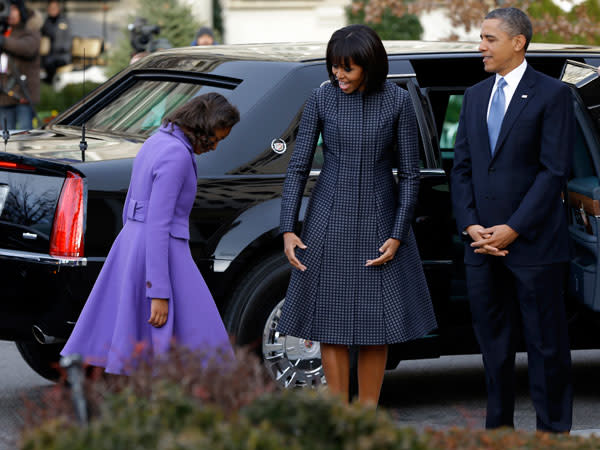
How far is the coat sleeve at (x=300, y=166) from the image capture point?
16.4ft

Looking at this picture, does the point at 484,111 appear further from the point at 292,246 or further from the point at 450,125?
the point at 450,125

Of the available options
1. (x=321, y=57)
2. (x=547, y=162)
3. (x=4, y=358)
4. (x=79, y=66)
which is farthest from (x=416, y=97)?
(x=79, y=66)

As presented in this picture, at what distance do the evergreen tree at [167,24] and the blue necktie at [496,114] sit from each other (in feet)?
81.4

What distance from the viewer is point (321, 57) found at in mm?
6027

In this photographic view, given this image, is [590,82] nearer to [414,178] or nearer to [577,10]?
[414,178]

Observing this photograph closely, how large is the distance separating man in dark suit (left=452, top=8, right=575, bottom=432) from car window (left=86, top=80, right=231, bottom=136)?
1.47 metres

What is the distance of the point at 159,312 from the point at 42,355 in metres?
2.14

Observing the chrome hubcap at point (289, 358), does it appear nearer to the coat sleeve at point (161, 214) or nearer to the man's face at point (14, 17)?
the coat sleeve at point (161, 214)

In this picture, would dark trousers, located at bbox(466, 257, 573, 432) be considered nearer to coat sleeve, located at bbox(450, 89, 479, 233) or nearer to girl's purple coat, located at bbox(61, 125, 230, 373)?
coat sleeve, located at bbox(450, 89, 479, 233)

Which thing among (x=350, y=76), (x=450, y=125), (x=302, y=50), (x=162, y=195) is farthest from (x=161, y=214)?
(x=450, y=125)

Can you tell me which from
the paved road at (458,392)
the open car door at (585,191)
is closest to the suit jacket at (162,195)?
the paved road at (458,392)

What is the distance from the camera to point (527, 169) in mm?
4875

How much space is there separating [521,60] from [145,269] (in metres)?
1.75

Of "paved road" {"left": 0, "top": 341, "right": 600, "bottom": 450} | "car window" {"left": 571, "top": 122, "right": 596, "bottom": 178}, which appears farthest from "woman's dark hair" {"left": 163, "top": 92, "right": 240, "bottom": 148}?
"car window" {"left": 571, "top": 122, "right": 596, "bottom": 178}
